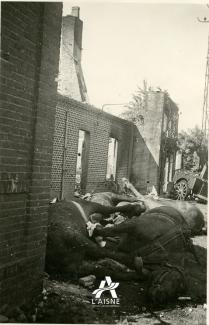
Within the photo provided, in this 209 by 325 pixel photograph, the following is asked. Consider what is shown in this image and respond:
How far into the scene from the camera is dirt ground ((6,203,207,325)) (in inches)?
172

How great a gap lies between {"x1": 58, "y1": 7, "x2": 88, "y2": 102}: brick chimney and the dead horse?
1618 centimetres

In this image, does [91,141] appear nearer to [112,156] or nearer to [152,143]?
[112,156]

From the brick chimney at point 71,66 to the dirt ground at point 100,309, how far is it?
18.1m

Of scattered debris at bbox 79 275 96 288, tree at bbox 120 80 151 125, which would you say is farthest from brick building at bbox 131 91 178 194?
scattered debris at bbox 79 275 96 288

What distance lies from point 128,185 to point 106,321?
11045 millimetres

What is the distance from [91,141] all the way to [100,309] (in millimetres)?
10586

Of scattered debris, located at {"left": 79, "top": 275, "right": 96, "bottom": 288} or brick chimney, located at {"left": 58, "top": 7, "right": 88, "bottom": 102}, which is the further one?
brick chimney, located at {"left": 58, "top": 7, "right": 88, "bottom": 102}

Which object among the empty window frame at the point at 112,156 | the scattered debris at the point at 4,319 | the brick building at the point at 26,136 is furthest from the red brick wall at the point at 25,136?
the empty window frame at the point at 112,156

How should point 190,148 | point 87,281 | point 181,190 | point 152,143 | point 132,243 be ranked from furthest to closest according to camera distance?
point 190,148
point 152,143
point 181,190
point 132,243
point 87,281

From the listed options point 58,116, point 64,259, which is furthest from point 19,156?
point 58,116

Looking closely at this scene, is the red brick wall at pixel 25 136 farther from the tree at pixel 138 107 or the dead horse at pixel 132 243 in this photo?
Result: the tree at pixel 138 107

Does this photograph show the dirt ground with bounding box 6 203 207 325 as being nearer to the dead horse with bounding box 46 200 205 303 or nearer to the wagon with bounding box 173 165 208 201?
the dead horse with bounding box 46 200 205 303

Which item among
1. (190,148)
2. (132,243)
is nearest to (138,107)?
(190,148)

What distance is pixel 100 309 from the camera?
462cm
